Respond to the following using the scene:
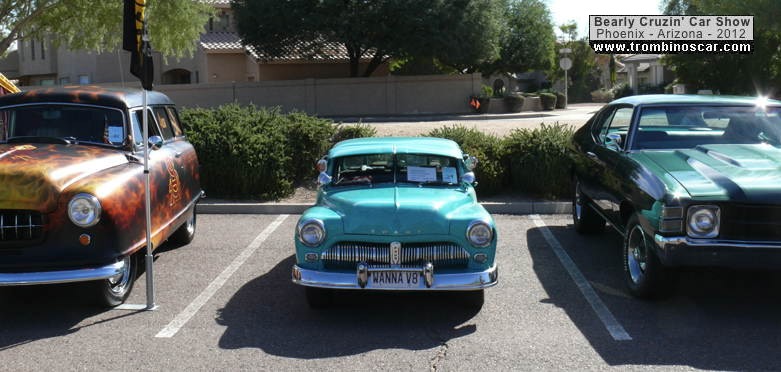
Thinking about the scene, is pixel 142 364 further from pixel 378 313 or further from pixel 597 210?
pixel 597 210

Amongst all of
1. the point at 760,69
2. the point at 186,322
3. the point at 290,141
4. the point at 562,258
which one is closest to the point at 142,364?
the point at 186,322

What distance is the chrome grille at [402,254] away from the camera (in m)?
6.01

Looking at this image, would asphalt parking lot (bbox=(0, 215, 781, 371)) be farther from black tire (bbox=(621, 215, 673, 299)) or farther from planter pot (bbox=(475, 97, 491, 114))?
planter pot (bbox=(475, 97, 491, 114))

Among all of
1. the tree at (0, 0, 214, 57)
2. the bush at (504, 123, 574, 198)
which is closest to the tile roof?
the tree at (0, 0, 214, 57)

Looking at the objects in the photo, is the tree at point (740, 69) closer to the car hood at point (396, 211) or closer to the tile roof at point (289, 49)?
the tile roof at point (289, 49)

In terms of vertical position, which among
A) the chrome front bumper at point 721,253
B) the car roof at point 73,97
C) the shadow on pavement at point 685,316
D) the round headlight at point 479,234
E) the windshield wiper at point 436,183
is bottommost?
the shadow on pavement at point 685,316

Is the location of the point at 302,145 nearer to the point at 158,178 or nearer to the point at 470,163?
the point at 158,178

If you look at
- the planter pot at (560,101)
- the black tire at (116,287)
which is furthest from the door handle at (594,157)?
the planter pot at (560,101)

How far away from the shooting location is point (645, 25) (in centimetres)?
2411

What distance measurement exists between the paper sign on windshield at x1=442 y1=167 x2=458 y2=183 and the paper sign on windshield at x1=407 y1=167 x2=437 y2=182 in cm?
9

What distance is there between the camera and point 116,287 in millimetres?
6633

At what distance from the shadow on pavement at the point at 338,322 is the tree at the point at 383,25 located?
26111mm

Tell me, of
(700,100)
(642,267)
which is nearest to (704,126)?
(700,100)

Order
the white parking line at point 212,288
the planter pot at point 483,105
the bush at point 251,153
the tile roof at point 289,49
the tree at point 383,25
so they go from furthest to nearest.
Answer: the planter pot at point 483,105 < the tile roof at point 289,49 < the tree at point 383,25 < the bush at point 251,153 < the white parking line at point 212,288
